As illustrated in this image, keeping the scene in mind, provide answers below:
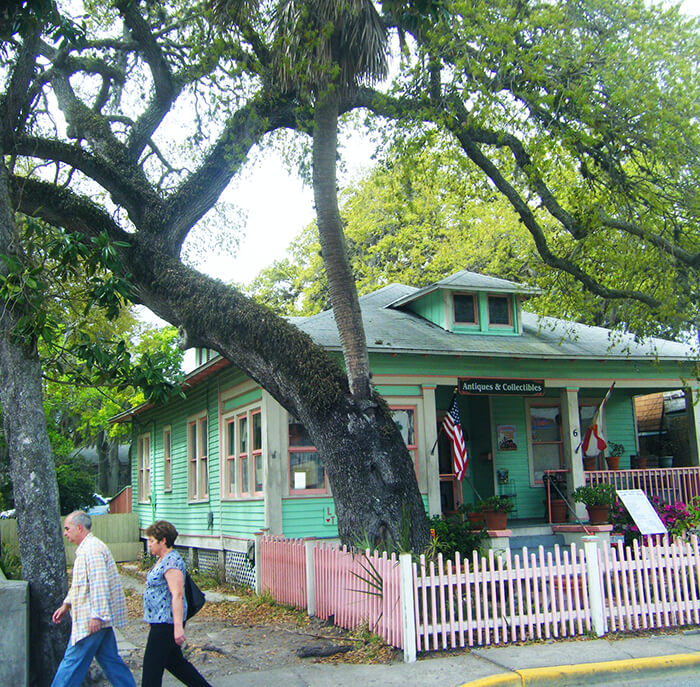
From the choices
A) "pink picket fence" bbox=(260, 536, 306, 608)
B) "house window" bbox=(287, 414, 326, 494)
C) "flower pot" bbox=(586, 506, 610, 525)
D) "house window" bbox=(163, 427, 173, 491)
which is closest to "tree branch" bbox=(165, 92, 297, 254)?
"house window" bbox=(287, 414, 326, 494)

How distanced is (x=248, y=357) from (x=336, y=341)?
12.4 ft

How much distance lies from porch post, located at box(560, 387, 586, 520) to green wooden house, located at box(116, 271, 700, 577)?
0.10 ft

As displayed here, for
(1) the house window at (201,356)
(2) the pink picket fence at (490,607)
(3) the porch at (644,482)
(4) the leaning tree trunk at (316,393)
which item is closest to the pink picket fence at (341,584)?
(2) the pink picket fence at (490,607)

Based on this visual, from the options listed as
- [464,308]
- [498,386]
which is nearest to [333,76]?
[498,386]

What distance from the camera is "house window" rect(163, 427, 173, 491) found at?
22078mm

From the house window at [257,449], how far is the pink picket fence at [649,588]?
23.9 ft

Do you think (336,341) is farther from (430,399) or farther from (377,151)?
(377,151)

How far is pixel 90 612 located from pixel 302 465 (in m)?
8.41

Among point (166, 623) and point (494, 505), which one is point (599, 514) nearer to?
point (494, 505)

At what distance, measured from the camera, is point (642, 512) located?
1347 cm

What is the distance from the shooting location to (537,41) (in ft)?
40.3

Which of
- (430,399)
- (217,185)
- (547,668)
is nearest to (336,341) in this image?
(430,399)

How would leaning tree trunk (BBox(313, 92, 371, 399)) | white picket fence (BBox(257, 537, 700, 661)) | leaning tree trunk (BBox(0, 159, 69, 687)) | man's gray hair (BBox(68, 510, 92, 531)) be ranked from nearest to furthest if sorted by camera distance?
man's gray hair (BBox(68, 510, 92, 531)) < leaning tree trunk (BBox(0, 159, 69, 687)) < white picket fence (BBox(257, 537, 700, 661)) < leaning tree trunk (BBox(313, 92, 371, 399))

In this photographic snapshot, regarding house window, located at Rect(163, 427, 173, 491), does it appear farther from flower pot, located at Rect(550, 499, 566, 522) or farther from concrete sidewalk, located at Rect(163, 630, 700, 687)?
concrete sidewalk, located at Rect(163, 630, 700, 687)
